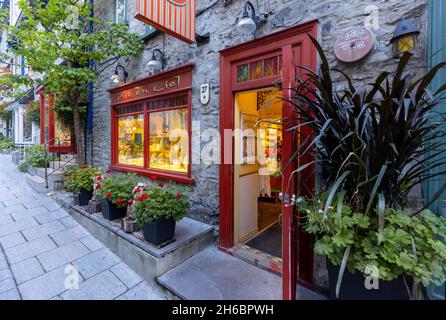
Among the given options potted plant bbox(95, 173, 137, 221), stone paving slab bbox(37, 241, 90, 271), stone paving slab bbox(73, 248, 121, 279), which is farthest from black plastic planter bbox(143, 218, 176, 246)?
stone paving slab bbox(37, 241, 90, 271)

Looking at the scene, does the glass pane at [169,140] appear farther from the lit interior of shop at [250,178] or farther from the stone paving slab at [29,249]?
the stone paving slab at [29,249]

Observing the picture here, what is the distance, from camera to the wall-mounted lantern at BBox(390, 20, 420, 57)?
182cm

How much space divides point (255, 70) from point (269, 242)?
8.37 ft

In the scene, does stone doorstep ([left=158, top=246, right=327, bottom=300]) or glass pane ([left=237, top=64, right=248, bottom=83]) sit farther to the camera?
glass pane ([left=237, top=64, right=248, bottom=83])

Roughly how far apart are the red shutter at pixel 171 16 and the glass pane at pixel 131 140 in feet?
7.53

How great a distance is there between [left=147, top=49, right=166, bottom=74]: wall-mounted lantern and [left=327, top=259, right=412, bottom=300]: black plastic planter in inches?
159

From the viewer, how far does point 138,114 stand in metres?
4.89

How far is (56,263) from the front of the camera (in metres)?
2.93

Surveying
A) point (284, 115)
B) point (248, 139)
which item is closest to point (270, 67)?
point (284, 115)

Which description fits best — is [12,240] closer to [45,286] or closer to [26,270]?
[26,270]

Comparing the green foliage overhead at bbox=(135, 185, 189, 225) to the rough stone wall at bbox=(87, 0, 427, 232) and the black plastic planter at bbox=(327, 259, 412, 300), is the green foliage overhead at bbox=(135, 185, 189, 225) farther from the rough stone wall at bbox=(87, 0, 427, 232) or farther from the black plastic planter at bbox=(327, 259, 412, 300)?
the black plastic planter at bbox=(327, 259, 412, 300)

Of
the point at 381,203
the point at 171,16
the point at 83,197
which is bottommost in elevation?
the point at 83,197

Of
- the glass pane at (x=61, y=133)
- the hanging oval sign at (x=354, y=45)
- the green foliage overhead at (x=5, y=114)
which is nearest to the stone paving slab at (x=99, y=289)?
the hanging oval sign at (x=354, y=45)
